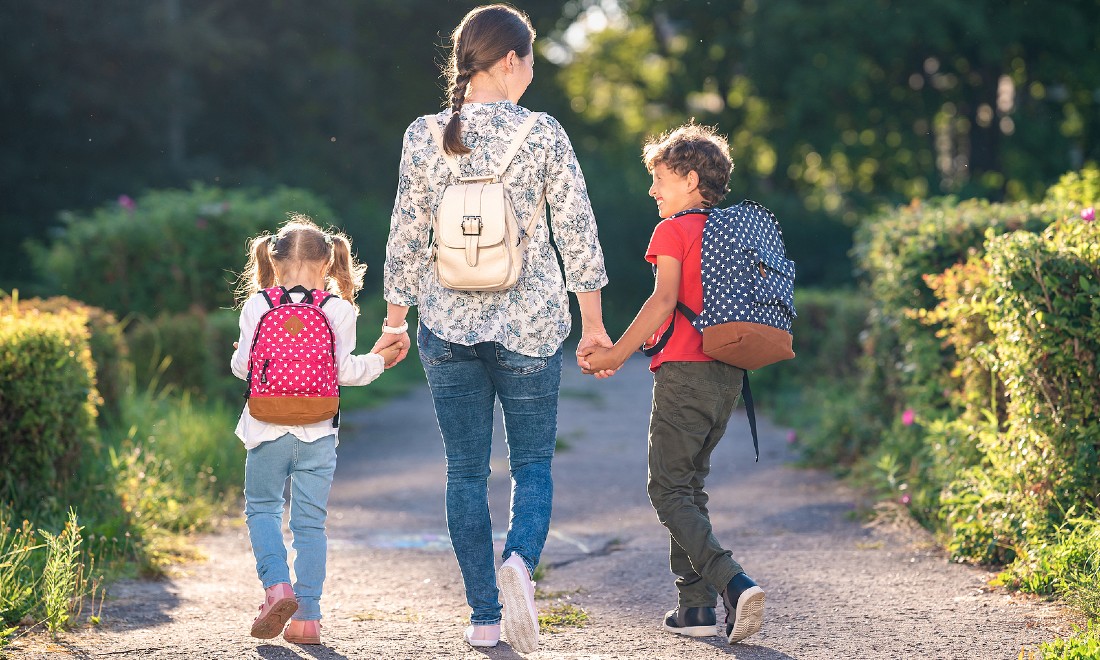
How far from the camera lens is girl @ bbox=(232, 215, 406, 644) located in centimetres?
413

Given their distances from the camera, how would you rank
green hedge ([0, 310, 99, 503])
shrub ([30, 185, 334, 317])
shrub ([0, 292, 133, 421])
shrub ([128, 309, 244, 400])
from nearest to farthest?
green hedge ([0, 310, 99, 503]), shrub ([0, 292, 133, 421]), shrub ([128, 309, 244, 400]), shrub ([30, 185, 334, 317])

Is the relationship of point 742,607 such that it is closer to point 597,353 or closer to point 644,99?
point 597,353

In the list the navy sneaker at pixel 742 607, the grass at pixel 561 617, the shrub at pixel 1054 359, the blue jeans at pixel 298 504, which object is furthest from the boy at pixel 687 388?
the shrub at pixel 1054 359

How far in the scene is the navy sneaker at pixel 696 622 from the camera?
4250 millimetres

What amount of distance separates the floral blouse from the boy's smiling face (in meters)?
0.37

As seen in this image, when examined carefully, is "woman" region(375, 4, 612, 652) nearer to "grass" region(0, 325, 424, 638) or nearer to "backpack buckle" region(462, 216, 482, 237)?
"backpack buckle" region(462, 216, 482, 237)

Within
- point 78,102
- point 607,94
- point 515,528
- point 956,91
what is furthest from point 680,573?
point 607,94

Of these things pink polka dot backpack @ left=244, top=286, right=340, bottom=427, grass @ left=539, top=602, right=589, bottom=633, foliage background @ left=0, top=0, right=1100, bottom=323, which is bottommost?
grass @ left=539, top=602, right=589, bottom=633

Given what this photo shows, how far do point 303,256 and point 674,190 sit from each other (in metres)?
1.23

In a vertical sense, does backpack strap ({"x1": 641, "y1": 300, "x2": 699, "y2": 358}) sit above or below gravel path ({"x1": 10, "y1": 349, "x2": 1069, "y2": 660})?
above

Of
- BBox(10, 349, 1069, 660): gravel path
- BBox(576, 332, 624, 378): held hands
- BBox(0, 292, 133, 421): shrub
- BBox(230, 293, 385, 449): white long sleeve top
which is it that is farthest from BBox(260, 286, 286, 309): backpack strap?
BBox(0, 292, 133, 421): shrub

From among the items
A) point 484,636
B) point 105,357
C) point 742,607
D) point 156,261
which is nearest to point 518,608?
point 484,636

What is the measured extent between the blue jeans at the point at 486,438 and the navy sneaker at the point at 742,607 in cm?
62

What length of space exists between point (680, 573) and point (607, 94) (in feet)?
130
